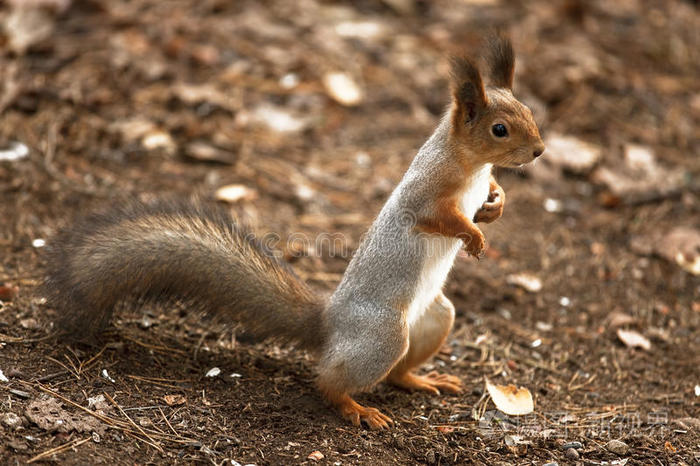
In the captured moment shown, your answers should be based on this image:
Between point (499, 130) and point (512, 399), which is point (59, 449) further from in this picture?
point (499, 130)

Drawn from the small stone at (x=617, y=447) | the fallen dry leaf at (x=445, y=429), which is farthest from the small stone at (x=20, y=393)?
the small stone at (x=617, y=447)

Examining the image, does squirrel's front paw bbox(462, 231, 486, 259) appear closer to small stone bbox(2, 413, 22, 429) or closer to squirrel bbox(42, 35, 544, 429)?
squirrel bbox(42, 35, 544, 429)

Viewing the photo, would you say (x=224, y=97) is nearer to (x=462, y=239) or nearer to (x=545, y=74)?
(x=545, y=74)

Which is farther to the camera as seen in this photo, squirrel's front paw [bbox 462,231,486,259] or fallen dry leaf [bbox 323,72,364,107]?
fallen dry leaf [bbox 323,72,364,107]

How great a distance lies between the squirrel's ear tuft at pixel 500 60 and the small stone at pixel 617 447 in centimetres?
155

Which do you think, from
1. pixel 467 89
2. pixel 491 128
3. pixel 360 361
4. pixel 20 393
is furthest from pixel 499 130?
pixel 20 393

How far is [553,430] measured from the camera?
10.6 ft

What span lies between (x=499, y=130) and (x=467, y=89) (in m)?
0.21

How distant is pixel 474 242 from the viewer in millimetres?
3111

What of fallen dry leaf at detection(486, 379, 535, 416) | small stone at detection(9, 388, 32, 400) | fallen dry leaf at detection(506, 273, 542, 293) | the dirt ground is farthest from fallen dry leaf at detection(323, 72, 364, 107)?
small stone at detection(9, 388, 32, 400)

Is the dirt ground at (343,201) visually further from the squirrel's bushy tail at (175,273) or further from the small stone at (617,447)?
the squirrel's bushy tail at (175,273)

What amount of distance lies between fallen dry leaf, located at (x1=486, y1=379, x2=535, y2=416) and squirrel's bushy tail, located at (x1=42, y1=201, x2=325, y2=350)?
2.77ft

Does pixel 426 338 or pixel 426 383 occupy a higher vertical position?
pixel 426 338

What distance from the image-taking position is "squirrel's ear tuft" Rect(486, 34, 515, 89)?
10.5ft
